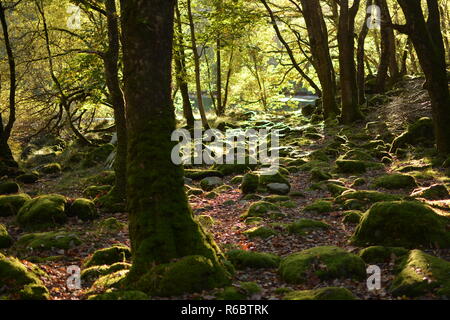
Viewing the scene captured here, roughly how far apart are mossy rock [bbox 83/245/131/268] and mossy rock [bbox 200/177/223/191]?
Result: 19.9 ft

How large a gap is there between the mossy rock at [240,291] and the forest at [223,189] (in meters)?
0.03

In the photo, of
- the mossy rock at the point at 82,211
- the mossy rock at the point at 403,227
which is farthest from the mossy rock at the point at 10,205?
the mossy rock at the point at 403,227

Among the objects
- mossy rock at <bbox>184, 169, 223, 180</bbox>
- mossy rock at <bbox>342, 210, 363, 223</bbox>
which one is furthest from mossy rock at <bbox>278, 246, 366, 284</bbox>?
mossy rock at <bbox>184, 169, 223, 180</bbox>

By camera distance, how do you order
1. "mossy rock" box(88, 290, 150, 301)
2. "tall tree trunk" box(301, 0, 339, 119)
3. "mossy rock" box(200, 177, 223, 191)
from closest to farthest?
"mossy rock" box(88, 290, 150, 301), "mossy rock" box(200, 177, 223, 191), "tall tree trunk" box(301, 0, 339, 119)

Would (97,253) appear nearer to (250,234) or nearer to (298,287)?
(250,234)

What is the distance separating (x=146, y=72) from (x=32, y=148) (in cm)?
1933

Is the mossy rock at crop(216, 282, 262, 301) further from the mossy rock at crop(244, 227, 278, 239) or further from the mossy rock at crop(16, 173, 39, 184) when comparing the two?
the mossy rock at crop(16, 173, 39, 184)

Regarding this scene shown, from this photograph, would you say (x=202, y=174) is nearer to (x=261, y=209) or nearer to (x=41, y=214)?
(x=261, y=209)

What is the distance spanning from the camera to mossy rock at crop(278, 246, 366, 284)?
5.92 metres

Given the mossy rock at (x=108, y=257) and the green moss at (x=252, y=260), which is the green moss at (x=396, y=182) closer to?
the green moss at (x=252, y=260)

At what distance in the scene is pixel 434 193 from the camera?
9438mm

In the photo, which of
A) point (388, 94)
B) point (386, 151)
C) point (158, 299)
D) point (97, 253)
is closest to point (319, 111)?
point (388, 94)

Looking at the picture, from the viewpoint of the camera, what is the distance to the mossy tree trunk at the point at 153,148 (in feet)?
18.8

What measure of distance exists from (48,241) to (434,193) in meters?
8.15
